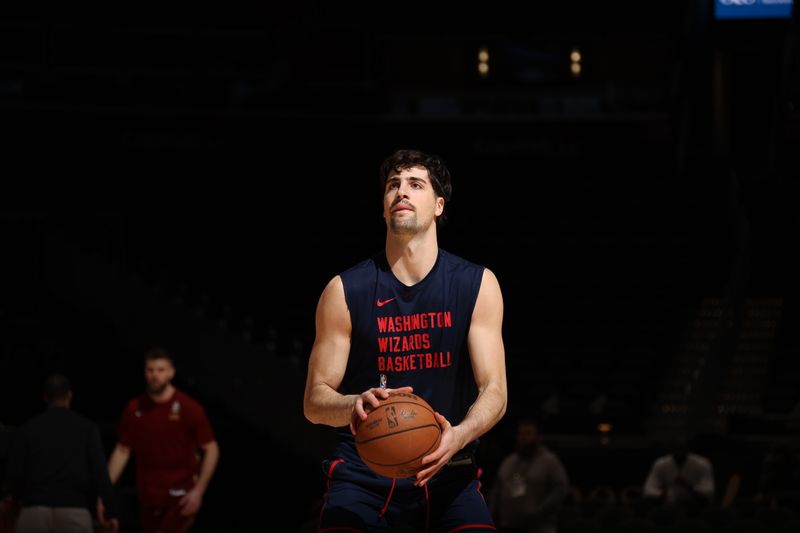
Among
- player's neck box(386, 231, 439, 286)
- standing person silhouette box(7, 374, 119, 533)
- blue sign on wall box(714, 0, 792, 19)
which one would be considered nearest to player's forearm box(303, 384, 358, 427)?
player's neck box(386, 231, 439, 286)

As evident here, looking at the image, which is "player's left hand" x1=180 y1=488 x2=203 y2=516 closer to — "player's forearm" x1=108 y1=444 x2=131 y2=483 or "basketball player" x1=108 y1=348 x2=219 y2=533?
"basketball player" x1=108 y1=348 x2=219 y2=533

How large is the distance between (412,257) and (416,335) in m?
0.34

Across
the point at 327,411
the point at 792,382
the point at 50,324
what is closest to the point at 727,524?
the point at 327,411

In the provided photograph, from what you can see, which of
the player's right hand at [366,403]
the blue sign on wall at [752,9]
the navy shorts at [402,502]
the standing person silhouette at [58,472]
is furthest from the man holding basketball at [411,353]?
→ the blue sign on wall at [752,9]

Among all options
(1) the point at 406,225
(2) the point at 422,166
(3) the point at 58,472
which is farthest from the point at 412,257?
(3) the point at 58,472

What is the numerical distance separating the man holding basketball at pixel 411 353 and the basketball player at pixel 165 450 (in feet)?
13.4

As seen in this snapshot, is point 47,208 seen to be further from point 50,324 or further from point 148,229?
point 50,324

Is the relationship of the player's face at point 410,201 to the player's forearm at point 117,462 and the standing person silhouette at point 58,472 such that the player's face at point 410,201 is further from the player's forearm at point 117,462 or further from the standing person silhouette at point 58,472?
the player's forearm at point 117,462

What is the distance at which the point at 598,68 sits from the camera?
2509 cm

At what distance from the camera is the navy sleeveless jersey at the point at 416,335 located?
4.72 meters

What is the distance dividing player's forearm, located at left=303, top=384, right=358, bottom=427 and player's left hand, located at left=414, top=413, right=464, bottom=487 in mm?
338

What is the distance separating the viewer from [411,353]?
4723 millimetres

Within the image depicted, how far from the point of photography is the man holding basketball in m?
4.56

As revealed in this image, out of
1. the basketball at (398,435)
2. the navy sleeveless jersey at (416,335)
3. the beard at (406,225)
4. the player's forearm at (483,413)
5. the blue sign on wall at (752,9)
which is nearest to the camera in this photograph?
the basketball at (398,435)
